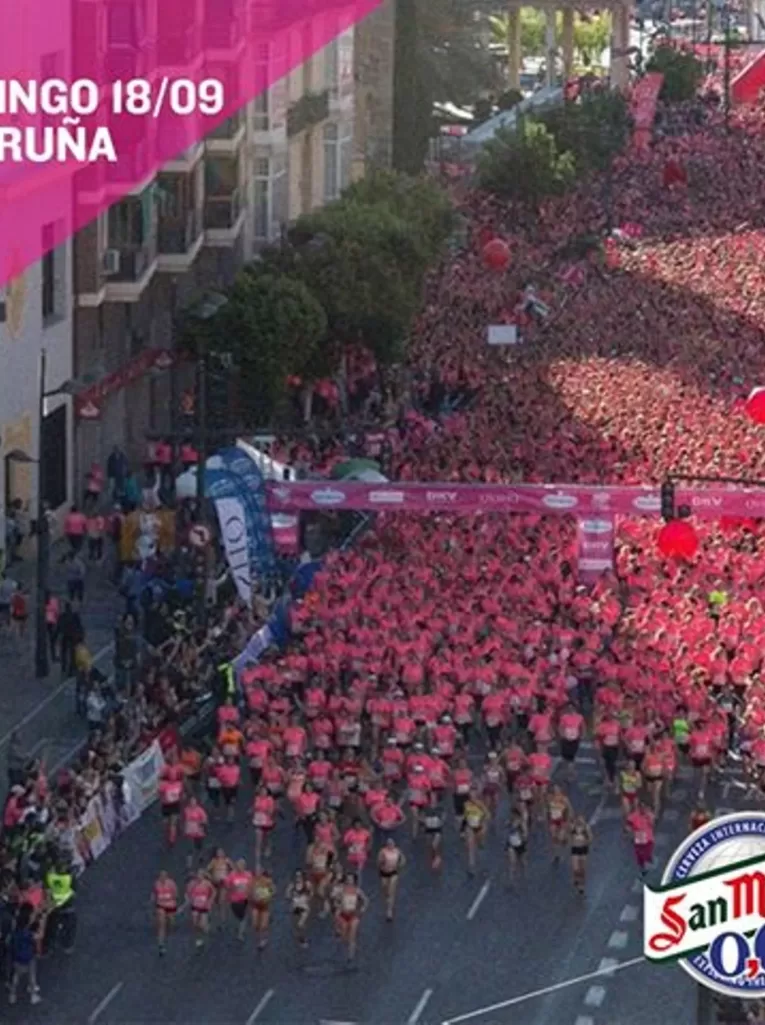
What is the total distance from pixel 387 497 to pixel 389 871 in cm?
1379

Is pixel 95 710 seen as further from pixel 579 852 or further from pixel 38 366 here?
pixel 38 366

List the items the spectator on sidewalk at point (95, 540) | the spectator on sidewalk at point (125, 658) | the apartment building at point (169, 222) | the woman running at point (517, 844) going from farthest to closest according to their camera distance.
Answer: the apartment building at point (169, 222) → the spectator on sidewalk at point (95, 540) → the spectator on sidewalk at point (125, 658) → the woman running at point (517, 844)

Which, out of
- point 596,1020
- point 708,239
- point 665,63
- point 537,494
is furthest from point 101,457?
point 665,63

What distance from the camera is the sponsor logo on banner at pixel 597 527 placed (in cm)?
4216

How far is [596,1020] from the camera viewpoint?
28.3 metres

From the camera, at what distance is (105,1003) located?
28.7 meters

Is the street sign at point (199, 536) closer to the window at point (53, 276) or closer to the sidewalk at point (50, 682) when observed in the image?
the sidewalk at point (50, 682)

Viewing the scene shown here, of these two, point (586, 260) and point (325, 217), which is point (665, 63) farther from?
point (325, 217)

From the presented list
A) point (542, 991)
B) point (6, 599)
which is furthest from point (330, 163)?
point (542, 991)

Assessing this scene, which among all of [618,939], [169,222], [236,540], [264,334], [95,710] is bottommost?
[618,939]

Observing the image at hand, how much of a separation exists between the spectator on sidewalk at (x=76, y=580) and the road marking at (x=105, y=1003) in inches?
551

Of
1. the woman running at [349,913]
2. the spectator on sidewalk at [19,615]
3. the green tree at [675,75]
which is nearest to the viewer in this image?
the woman running at [349,913]

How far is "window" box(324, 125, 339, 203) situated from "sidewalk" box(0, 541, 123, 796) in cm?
2851
